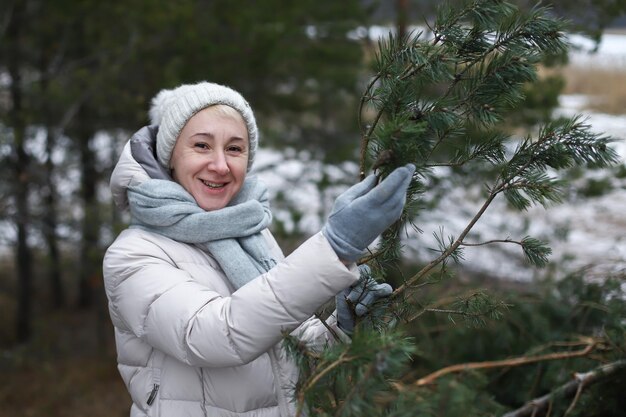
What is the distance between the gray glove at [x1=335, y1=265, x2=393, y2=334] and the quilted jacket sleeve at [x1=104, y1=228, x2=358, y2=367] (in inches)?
4.6

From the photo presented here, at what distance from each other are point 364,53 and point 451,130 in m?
5.97

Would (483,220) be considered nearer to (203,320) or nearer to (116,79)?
(116,79)

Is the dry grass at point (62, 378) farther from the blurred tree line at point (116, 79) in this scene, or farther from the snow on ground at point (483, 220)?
the snow on ground at point (483, 220)

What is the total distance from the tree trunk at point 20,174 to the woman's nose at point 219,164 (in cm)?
431

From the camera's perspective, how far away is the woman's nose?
2.12 metres

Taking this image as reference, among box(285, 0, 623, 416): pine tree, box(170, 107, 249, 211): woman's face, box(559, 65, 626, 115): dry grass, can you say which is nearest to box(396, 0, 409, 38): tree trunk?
box(170, 107, 249, 211): woman's face

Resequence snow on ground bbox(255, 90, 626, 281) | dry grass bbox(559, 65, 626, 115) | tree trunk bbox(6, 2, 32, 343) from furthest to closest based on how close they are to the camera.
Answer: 1. dry grass bbox(559, 65, 626, 115)
2. snow on ground bbox(255, 90, 626, 281)
3. tree trunk bbox(6, 2, 32, 343)

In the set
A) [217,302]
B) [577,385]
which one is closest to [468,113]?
[217,302]

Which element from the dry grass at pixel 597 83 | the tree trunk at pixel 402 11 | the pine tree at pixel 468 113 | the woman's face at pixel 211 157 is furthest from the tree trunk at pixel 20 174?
the dry grass at pixel 597 83

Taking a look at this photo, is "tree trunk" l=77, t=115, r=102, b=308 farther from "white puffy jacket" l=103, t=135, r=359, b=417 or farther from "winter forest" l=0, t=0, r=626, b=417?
"white puffy jacket" l=103, t=135, r=359, b=417

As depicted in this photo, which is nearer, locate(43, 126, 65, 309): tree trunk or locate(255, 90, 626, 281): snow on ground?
locate(255, 90, 626, 281): snow on ground

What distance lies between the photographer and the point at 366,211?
1.50 meters

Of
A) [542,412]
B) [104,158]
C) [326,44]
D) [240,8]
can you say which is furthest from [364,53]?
[542,412]

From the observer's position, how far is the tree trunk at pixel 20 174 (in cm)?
639
